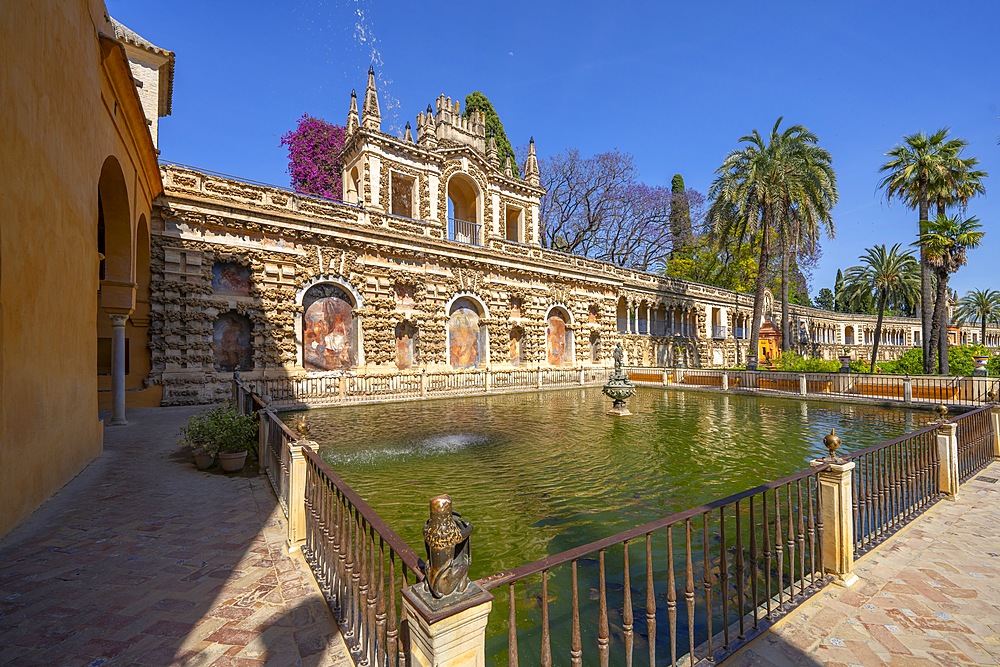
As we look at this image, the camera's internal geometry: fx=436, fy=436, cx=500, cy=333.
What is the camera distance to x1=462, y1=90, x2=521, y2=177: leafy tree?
111 ft

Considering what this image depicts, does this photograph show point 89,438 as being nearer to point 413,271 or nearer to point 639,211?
point 413,271

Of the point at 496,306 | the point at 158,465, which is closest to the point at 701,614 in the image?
the point at 158,465

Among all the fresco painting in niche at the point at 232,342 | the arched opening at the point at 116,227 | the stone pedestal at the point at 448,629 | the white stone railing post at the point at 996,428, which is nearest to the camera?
the stone pedestal at the point at 448,629

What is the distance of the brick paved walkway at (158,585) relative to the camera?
2.96 metres

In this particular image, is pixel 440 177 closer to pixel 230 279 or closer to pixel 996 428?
pixel 230 279

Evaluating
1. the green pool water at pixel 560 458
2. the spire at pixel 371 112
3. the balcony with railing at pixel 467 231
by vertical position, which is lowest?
the green pool water at pixel 560 458

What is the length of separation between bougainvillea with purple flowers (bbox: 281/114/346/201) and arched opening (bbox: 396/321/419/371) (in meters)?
17.6

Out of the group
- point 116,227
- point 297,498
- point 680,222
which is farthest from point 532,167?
point 297,498

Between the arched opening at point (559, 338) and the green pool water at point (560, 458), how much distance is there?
11.8 m

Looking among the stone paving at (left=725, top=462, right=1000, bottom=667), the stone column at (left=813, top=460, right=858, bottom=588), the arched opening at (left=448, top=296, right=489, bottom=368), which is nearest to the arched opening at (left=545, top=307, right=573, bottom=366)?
the arched opening at (left=448, top=296, right=489, bottom=368)

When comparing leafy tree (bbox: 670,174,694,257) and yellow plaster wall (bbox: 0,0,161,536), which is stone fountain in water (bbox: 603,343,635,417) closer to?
yellow plaster wall (bbox: 0,0,161,536)

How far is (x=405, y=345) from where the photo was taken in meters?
21.3

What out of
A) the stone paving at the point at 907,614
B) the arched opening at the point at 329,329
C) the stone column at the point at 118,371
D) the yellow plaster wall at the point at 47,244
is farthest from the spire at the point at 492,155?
the stone paving at the point at 907,614

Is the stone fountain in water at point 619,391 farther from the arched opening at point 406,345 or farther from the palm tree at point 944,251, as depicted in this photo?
the palm tree at point 944,251
